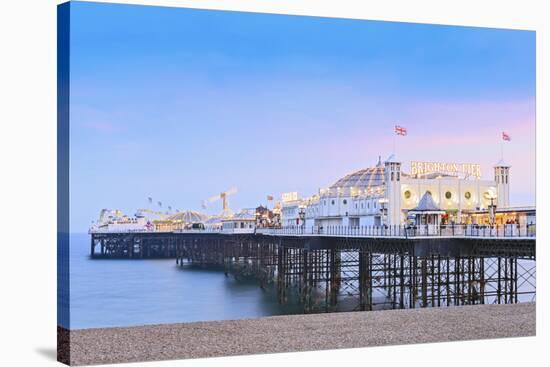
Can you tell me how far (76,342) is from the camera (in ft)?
64.5

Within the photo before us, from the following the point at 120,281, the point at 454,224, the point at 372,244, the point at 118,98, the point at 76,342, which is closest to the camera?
the point at 76,342

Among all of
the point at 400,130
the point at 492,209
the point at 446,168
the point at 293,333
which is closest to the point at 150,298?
the point at 293,333

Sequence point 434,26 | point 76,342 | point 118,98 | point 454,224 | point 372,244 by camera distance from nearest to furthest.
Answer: point 76,342 → point 118,98 → point 434,26 → point 454,224 → point 372,244

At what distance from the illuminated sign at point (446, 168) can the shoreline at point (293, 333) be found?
3860 mm

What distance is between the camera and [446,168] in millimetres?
26141

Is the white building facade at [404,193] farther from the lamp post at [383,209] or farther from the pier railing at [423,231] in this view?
the pier railing at [423,231]

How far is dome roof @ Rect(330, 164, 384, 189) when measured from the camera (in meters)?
26.2

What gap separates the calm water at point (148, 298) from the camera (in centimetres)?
2020

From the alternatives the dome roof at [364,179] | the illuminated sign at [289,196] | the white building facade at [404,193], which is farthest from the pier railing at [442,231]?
the illuminated sign at [289,196]

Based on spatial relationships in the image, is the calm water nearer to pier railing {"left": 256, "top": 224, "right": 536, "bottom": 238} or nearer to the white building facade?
the white building facade

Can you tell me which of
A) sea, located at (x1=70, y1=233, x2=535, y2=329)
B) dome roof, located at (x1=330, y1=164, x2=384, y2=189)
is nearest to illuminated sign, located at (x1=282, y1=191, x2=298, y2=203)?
dome roof, located at (x1=330, y1=164, x2=384, y2=189)

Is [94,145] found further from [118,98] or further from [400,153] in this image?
[400,153]

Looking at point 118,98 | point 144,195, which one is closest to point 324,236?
point 144,195

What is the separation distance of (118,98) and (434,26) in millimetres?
8834
